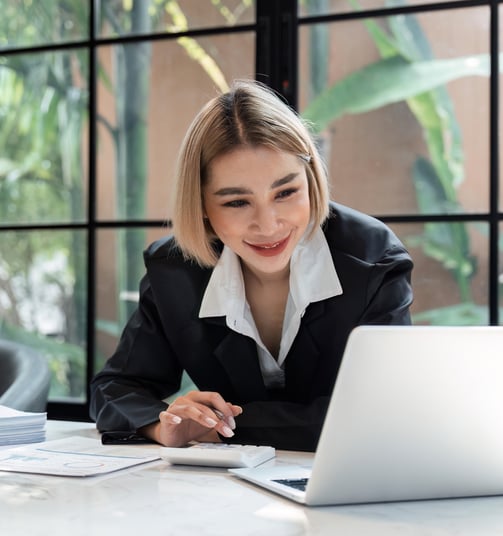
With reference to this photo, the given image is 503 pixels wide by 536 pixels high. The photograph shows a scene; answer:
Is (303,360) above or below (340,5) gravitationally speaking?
below

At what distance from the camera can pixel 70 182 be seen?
356cm

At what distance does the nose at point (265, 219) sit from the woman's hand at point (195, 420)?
42 centimetres

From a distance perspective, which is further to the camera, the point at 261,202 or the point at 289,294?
the point at 289,294

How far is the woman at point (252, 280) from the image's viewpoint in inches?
76.4

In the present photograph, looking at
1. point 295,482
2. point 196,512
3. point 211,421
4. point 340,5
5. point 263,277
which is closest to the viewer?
point 196,512

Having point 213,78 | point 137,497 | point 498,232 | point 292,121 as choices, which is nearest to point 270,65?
point 213,78

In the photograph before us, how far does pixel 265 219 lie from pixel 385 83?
1301mm

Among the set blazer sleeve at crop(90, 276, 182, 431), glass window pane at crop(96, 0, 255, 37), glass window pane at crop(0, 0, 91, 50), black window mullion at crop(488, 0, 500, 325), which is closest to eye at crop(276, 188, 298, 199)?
blazer sleeve at crop(90, 276, 182, 431)

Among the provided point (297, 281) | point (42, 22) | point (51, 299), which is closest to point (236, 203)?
point (297, 281)

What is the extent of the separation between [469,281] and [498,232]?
18cm

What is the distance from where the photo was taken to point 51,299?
142 inches

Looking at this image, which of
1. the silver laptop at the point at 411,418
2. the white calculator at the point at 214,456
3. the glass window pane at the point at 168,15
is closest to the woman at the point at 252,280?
the white calculator at the point at 214,456

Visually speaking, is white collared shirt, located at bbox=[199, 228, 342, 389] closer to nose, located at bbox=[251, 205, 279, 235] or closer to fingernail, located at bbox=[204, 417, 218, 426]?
nose, located at bbox=[251, 205, 279, 235]

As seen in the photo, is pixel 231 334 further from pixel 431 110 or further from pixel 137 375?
pixel 431 110
